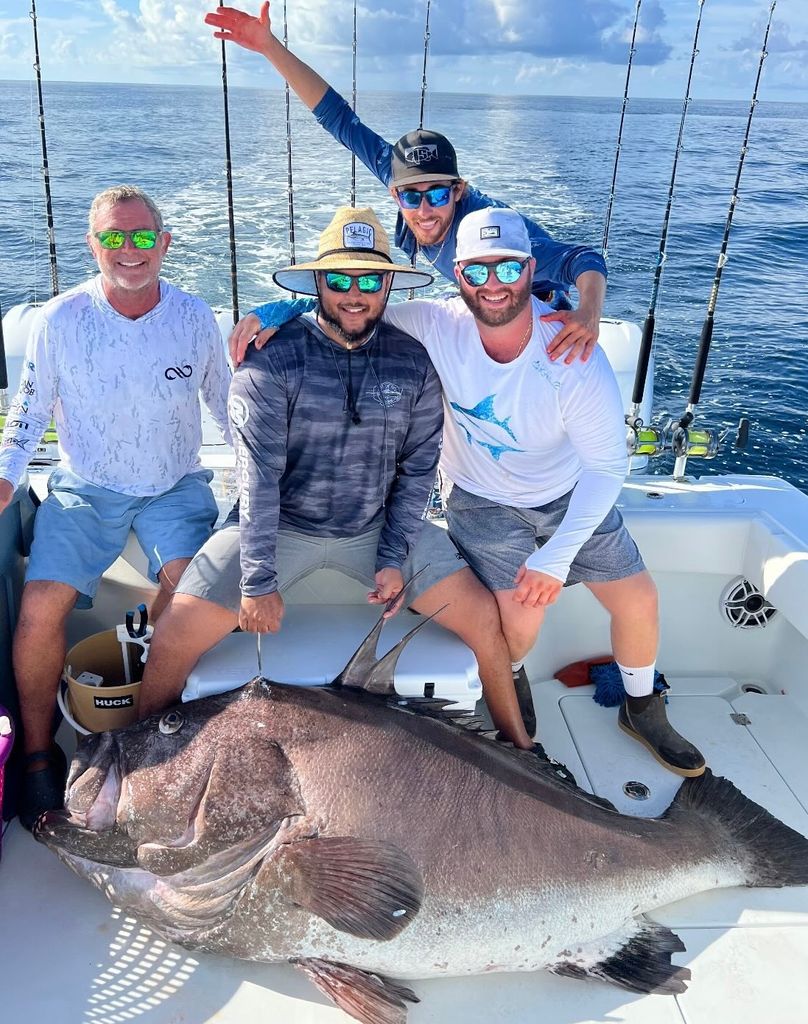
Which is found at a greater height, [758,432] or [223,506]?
[223,506]

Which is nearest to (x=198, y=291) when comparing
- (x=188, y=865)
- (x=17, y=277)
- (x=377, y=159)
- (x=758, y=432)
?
(x=17, y=277)

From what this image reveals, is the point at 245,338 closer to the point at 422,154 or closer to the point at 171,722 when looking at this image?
the point at 422,154

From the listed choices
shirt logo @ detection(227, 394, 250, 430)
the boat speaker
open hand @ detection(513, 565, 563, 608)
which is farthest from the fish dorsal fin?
the boat speaker

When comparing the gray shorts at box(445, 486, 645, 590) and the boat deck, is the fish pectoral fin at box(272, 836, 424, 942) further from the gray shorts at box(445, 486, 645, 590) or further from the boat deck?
the gray shorts at box(445, 486, 645, 590)

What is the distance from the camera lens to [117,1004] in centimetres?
186

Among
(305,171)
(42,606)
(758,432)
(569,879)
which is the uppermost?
(305,171)

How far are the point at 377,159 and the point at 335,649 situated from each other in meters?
1.88

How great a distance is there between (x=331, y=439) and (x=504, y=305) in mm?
593

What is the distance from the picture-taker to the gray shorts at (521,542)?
256cm

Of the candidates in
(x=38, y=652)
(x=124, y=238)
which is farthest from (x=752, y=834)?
(x=124, y=238)

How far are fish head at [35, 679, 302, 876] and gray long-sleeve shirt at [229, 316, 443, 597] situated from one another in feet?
1.29

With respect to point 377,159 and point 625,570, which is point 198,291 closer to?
point 377,159

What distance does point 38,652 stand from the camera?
241 centimetres

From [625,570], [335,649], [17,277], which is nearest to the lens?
[335,649]
